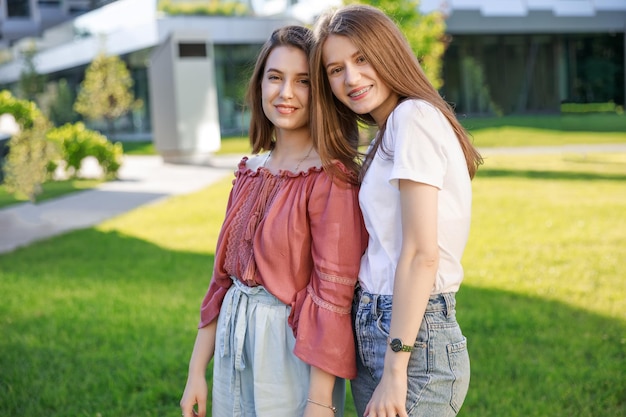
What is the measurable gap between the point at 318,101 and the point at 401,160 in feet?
1.21

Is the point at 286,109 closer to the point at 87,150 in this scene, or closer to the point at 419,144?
the point at 419,144

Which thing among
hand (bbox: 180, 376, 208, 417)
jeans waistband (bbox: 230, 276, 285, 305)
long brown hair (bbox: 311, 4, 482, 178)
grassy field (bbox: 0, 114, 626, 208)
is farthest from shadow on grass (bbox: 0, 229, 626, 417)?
grassy field (bbox: 0, 114, 626, 208)

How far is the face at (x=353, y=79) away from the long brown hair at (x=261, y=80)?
0.48 feet

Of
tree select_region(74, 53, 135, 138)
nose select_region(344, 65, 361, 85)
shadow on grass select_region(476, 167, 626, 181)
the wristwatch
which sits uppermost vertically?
tree select_region(74, 53, 135, 138)

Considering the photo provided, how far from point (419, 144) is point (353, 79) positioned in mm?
253

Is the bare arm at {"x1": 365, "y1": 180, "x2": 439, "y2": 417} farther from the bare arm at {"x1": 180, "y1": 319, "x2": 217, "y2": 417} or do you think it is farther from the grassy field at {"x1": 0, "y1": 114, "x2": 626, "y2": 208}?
the grassy field at {"x1": 0, "y1": 114, "x2": 626, "y2": 208}

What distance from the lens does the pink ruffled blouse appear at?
195 centimetres

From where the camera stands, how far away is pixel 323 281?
77.2 inches

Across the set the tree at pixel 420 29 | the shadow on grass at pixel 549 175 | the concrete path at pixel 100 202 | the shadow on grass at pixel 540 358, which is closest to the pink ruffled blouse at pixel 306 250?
the shadow on grass at pixel 540 358

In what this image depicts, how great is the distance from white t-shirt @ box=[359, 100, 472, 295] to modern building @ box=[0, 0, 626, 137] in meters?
25.7

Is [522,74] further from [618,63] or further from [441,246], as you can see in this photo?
[441,246]

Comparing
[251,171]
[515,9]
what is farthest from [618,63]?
[251,171]

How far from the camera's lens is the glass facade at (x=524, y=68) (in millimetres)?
30547

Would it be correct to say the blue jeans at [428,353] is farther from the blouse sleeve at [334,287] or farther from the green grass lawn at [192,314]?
the green grass lawn at [192,314]
